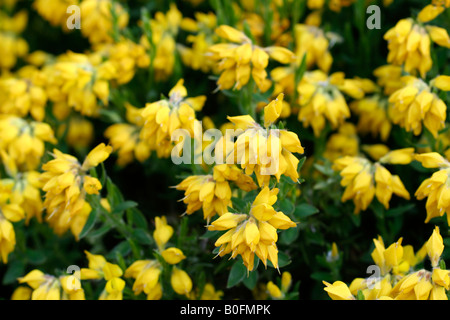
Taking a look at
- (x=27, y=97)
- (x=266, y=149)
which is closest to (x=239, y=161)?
(x=266, y=149)

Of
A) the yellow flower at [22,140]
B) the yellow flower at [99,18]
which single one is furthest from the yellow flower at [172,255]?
the yellow flower at [99,18]

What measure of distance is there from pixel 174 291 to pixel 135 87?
959 mm

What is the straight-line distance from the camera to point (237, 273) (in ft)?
5.28

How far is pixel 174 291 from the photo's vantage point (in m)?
1.74

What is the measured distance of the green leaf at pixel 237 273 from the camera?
5.21ft

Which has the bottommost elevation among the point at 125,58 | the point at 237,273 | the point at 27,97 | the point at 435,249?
the point at 237,273

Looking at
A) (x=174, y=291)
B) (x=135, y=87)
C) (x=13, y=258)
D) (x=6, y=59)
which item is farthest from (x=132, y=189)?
(x=6, y=59)

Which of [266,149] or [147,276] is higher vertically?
[266,149]

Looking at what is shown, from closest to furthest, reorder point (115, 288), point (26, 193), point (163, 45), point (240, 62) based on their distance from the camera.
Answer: point (115, 288), point (240, 62), point (26, 193), point (163, 45)

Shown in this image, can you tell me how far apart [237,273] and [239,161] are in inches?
14.1

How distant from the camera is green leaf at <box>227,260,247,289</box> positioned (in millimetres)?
1589

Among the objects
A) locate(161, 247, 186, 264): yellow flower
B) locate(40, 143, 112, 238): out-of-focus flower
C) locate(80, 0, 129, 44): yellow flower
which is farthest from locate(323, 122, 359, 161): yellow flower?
locate(80, 0, 129, 44): yellow flower

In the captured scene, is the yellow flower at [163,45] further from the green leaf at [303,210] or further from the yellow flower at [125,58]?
the green leaf at [303,210]

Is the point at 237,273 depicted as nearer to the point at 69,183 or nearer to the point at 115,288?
the point at 115,288
